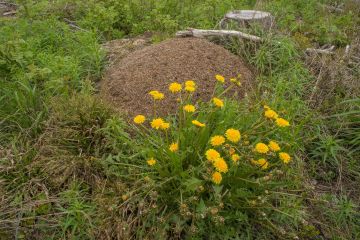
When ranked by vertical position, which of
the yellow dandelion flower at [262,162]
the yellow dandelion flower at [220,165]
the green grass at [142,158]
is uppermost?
the yellow dandelion flower at [220,165]

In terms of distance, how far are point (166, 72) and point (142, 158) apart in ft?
3.88

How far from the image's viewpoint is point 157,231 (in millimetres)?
2389

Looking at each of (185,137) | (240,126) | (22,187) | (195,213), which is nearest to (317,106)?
(240,126)

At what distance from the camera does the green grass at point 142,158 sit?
2471 millimetres

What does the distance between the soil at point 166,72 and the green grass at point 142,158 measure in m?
0.24

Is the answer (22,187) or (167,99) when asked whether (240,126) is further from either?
(22,187)

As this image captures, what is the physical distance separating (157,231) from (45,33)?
3.18m

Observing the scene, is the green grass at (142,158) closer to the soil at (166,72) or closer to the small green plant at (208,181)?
the small green plant at (208,181)

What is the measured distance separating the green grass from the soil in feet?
0.77

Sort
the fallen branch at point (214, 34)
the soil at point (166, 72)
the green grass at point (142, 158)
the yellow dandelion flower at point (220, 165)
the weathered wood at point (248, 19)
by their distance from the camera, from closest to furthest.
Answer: the yellow dandelion flower at point (220, 165), the green grass at point (142, 158), the soil at point (166, 72), the fallen branch at point (214, 34), the weathered wood at point (248, 19)

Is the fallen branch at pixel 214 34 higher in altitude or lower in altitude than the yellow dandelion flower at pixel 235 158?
lower

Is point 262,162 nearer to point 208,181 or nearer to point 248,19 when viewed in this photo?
point 208,181

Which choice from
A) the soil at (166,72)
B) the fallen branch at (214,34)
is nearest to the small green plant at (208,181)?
the soil at (166,72)

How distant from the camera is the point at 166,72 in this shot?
3.73 meters
